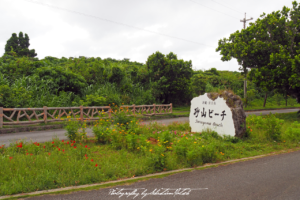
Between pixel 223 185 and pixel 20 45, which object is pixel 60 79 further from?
pixel 20 45

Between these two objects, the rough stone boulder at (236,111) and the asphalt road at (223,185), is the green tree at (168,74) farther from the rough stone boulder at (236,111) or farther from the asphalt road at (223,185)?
the asphalt road at (223,185)

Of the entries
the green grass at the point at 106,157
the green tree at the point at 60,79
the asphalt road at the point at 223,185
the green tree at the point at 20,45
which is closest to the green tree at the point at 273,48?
the green grass at the point at 106,157

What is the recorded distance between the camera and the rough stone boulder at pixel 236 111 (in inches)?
336

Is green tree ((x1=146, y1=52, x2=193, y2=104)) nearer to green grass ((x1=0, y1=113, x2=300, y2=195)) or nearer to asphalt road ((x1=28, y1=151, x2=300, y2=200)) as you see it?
green grass ((x1=0, y1=113, x2=300, y2=195))

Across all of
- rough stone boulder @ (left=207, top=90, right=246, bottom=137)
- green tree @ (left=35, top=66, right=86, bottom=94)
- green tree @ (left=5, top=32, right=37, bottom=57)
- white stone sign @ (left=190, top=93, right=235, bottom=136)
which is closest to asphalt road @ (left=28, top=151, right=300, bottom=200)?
rough stone boulder @ (left=207, top=90, right=246, bottom=137)

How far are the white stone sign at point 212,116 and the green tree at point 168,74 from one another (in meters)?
15.3

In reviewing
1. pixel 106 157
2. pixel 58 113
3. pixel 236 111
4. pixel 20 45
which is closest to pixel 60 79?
pixel 58 113

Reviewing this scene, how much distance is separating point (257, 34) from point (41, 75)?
18.5 meters

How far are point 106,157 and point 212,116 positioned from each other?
5077 millimetres

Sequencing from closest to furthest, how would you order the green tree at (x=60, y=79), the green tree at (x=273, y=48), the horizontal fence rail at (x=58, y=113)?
the horizontal fence rail at (x=58, y=113) → the green tree at (x=273, y=48) → the green tree at (x=60, y=79)

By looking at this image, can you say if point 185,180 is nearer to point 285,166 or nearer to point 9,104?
point 285,166

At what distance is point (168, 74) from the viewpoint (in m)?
26.1

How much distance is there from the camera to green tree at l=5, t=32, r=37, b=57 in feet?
115

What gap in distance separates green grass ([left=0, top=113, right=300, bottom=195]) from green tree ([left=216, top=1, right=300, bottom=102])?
7982mm
